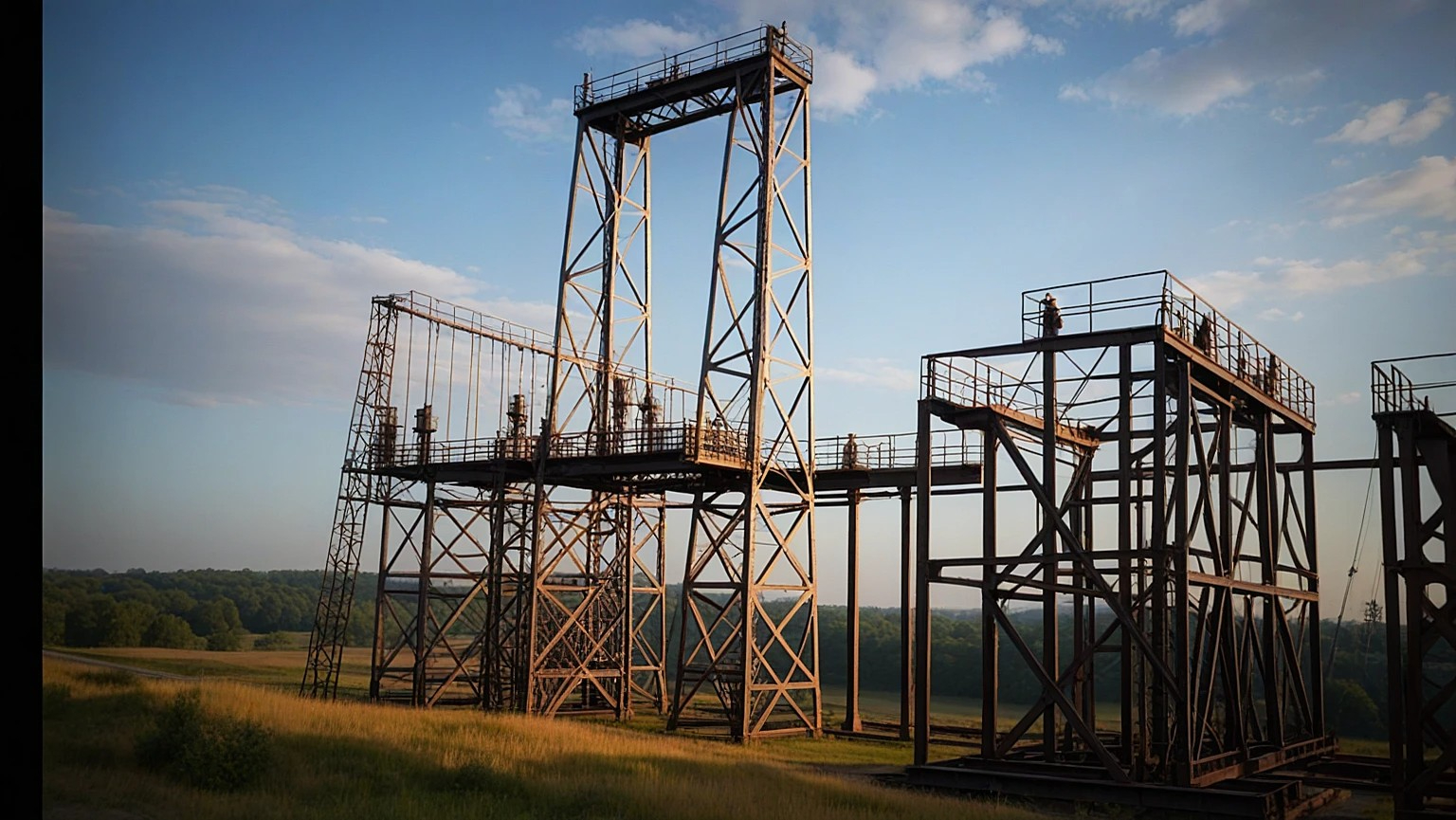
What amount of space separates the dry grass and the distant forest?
58.7 inches

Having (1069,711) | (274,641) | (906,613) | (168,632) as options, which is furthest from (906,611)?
A: (274,641)

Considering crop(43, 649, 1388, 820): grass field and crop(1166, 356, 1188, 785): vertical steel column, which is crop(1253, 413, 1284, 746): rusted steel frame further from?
crop(43, 649, 1388, 820): grass field

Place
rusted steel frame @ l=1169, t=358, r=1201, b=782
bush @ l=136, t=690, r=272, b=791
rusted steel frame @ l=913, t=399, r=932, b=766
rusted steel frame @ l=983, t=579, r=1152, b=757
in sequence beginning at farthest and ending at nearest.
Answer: rusted steel frame @ l=913, t=399, r=932, b=766
rusted steel frame @ l=983, t=579, r=1152, b=757
rusted steel frame @ l=1169, t=358, r=1201, b=782
bush @ l=136, t=690, r=272, b=791

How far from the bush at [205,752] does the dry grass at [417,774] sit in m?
0.28

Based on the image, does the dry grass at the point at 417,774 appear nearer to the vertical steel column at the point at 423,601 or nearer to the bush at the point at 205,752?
the bush at the point at 205,752

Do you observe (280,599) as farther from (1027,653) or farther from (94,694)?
(1027,653)

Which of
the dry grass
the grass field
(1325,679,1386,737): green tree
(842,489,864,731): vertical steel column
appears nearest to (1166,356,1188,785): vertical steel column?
the grass field

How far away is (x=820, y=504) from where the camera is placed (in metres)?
36.0

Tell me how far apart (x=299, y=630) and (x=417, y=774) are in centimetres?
6482

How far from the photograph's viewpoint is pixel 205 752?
1672 cm

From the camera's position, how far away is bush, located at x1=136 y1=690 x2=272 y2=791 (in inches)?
650

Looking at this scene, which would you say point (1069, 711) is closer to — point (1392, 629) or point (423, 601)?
point (1392, 629)

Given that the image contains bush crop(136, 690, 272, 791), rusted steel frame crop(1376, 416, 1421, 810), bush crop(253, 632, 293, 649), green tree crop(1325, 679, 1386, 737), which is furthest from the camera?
bush crop(253, 632, 293, 649)

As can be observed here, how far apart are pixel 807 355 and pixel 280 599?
176 feet
